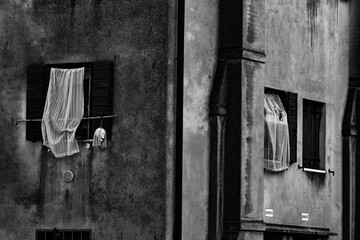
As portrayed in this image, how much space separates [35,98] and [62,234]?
3037mm

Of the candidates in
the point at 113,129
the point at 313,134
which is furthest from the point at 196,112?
the point at 313,134

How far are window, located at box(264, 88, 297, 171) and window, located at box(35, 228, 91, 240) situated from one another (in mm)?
4666

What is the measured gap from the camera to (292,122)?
107 feet

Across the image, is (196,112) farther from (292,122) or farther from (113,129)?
(292,122)

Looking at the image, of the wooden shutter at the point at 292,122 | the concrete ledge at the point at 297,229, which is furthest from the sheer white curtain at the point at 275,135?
the concrete ledge at the point at 297,229

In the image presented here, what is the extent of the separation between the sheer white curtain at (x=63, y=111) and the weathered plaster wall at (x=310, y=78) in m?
4.53

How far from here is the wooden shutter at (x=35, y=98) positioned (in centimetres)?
3020

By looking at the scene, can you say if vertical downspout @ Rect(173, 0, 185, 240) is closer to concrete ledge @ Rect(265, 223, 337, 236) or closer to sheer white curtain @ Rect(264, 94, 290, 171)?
concrete ledge @ Rect(265, 223, 337, 236)

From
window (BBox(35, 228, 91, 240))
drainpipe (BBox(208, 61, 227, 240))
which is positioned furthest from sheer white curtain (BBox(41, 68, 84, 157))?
drainpipe (BBox(208, 61, 227, 240))

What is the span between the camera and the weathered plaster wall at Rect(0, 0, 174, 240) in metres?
28.9

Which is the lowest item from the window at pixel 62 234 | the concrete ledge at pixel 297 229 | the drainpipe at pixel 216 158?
the window at pixel 62 234

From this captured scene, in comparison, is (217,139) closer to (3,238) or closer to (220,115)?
(220,115)

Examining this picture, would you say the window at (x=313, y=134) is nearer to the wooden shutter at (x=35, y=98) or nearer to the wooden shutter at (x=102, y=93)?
the wooden shutter at (x=102, y=93)

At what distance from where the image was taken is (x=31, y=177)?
30.3m
